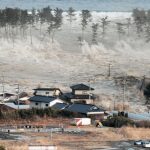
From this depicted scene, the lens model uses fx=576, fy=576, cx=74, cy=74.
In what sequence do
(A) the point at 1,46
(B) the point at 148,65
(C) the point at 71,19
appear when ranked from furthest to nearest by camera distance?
(C) the point at 71,19 → (A) the point at 1,46 → (B) the point at 148,65

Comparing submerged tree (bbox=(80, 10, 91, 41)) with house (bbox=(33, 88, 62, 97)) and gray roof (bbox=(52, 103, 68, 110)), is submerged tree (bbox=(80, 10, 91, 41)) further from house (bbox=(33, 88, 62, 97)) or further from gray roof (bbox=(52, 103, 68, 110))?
gray roof (bbox=(52, 103, 68, 110))

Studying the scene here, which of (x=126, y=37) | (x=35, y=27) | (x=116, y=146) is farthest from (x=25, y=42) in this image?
(x=116, y=146)

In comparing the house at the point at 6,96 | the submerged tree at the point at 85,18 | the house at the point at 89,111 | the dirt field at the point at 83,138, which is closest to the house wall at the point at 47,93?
the house at the point at 6,96

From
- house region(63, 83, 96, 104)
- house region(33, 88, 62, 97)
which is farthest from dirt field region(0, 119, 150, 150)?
house region(33, 88, 62, 97)

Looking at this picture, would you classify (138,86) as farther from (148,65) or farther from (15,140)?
(15,140)

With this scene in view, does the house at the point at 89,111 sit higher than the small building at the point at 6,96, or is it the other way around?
the small building at the point at 6,96

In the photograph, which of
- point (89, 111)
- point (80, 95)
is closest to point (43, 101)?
point (80, 95)

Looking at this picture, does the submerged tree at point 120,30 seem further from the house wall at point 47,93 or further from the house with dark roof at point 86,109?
the house with dark roof at point 86,109
